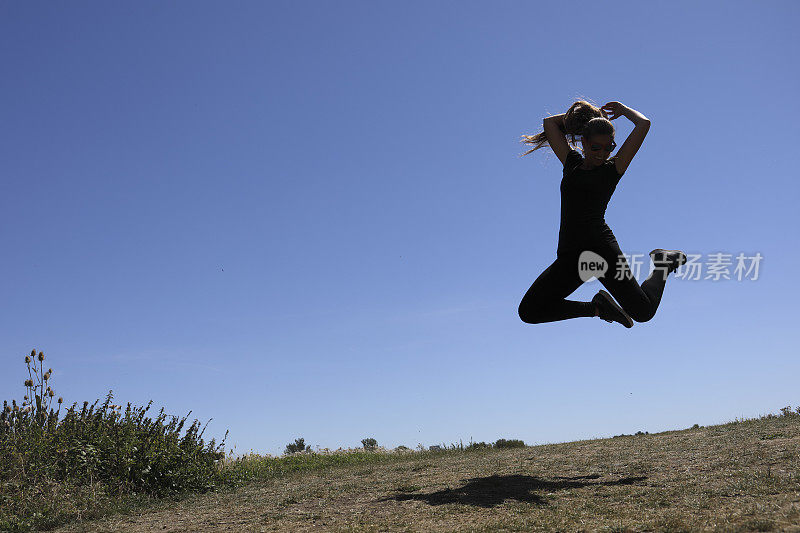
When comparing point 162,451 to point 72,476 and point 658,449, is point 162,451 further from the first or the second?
point 658,449

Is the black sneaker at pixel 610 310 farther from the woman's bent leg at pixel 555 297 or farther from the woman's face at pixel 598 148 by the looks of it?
the woman's face at pixel 598 148

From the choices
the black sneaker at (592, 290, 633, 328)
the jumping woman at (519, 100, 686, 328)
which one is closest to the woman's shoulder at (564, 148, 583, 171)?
the jumping woman at (519, 100, 686, 328)

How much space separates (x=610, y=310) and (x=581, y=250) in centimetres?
93

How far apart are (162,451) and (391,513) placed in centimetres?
435

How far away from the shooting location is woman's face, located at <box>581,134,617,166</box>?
6.54 meters

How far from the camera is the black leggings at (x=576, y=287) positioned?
253 inches

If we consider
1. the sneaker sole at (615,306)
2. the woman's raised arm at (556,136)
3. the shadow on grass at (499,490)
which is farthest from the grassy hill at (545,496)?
the woman's raised arm at (556,136)

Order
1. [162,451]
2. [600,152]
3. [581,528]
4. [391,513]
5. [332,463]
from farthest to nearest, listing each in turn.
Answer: [332,463] < [162,451] < [600,152] < [391,513] < [581,528]

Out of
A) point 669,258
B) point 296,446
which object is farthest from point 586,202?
point 296,446

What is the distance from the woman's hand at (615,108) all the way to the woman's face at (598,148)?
1.87 ft

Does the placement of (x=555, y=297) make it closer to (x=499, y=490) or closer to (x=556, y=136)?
(x=556, y=136)

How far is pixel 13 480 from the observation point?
737 centimetres

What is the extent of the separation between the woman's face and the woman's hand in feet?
1.87

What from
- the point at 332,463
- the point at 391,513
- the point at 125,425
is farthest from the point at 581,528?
the point at 332,463
